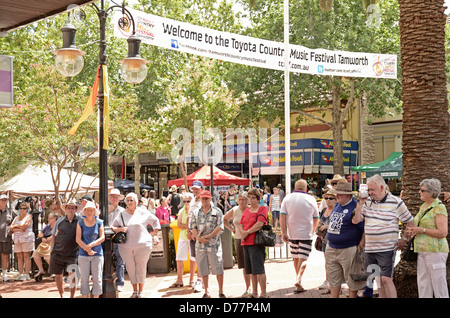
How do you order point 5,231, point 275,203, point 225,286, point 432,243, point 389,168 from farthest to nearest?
point 389,168, point 275,203, point 5,231, point 225,286, point 432,243

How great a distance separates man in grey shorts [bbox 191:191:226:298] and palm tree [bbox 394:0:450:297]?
2.76m

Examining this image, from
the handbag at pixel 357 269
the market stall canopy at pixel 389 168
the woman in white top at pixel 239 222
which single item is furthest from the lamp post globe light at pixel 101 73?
the market stall canopy at pixel 389 168

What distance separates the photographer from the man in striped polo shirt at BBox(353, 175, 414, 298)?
277 inches

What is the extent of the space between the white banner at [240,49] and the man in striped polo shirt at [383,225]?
5400 millimetres

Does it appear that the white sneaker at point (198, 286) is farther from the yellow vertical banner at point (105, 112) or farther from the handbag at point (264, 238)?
the yellow vertical banner at point (105, 112)

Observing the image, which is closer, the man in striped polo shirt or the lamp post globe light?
the man in striped polo shirt

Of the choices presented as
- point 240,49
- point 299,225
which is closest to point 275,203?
point 240,49

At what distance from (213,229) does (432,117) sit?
12.5 ft

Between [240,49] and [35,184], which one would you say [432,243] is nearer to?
[240,49]

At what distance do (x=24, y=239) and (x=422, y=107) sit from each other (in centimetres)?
897

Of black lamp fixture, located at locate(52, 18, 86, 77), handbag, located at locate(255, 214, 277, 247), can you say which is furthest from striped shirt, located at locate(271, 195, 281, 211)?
black lamp fixture, located at locate(52, 18, 86, 77)

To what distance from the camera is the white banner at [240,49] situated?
11.0 m

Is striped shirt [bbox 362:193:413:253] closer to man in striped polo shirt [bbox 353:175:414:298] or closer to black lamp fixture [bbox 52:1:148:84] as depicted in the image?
man in striped polo shirt [bbox 353:175:414:298]

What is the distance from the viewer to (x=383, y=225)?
705 centimetres
